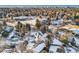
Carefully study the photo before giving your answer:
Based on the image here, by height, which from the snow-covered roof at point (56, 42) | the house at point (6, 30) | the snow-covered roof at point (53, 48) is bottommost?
the snow-covered roof at point (53, 48)

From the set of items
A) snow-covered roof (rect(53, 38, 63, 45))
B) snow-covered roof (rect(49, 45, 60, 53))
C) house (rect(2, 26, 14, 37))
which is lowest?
snow-covered roof (rect(49, 45, 60, 53))

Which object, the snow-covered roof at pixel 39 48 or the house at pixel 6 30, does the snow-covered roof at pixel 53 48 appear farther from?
the house at pixel 6 30

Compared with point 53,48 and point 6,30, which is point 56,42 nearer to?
point 53,48

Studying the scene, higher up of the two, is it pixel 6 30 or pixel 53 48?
pixel 6 30

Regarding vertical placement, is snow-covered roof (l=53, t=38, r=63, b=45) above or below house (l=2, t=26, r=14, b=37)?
below

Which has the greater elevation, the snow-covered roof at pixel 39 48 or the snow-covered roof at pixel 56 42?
the snow-covered roof at pixel 56 42

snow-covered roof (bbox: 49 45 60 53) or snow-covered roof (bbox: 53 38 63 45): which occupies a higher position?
snow-covered roof (bbox: 53 38 63 45)

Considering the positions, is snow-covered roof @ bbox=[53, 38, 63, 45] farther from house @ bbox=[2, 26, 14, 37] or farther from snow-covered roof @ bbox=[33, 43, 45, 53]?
house @ bbox=[2, 26, 14, 37]

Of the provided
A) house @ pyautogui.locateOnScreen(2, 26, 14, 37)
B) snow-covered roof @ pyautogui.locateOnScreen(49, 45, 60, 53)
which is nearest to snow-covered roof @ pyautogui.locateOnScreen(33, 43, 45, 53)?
snow-covered roof @ pyautogui.locateOnScreen(49, 45, 60, 53)

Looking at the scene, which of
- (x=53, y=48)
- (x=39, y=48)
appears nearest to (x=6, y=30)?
(x=39, y=48)

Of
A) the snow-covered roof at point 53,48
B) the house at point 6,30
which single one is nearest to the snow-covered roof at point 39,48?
the snow-covered roof at point 53,48
